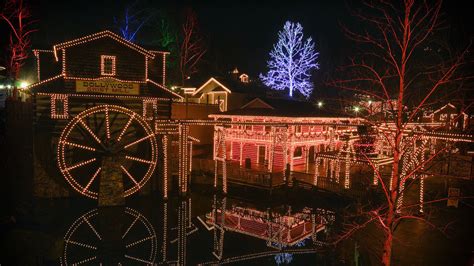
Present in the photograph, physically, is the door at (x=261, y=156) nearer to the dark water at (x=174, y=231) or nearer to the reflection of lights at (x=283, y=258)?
the dark water at (x=174, y=231)

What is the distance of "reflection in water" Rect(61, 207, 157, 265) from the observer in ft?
45.7

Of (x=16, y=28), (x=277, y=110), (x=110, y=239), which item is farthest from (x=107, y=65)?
(x=16, y=28)

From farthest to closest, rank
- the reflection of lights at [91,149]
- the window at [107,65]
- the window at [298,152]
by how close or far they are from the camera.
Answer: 1. the window at [298,152]
2. the window at [107,65]
3. the reflection of lights at [91,149]

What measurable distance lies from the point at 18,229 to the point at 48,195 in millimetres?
3854

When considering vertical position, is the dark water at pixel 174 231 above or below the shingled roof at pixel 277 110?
below

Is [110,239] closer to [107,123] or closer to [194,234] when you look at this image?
[194,234]

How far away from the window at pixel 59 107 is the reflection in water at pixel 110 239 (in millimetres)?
5564

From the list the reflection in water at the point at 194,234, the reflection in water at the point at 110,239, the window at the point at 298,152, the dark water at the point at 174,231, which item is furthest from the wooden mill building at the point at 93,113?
the window at the point at 298,152

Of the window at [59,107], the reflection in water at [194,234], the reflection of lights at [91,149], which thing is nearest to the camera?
the reflection in water at [194,234]

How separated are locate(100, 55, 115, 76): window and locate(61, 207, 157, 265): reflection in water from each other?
7644 millimetres

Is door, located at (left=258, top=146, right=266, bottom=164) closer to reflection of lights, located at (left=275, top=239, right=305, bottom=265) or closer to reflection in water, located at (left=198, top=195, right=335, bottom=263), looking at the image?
reflection in water, located at (left=198, top=195, right=335, bottom=263)

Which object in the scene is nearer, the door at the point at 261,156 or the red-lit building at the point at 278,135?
the red-lit building at the point at 278,135

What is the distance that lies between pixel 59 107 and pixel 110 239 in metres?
8.58

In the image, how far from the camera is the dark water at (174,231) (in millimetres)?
13969
